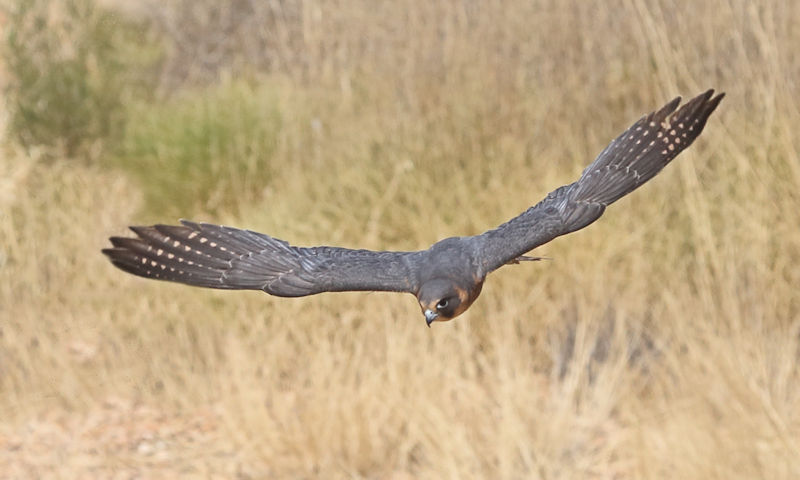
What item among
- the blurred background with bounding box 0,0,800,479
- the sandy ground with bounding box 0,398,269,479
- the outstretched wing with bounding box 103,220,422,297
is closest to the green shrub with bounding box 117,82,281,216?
the blurred background with bounding box 0,0,800,479

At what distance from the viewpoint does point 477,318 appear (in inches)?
262

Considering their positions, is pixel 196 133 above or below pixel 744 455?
above

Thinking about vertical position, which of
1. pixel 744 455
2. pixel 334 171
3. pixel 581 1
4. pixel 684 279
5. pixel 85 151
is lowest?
pixel 744 455

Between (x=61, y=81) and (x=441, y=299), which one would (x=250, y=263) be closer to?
(x=441, y=299)

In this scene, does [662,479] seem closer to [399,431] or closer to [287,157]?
[399,431]

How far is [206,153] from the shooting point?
8305mm

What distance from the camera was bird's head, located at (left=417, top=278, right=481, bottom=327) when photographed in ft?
11.8

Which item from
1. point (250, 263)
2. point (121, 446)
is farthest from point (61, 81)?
point (250, 263)

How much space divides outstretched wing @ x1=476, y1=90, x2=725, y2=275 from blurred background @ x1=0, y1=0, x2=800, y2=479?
1.07 metres

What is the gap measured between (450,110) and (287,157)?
1372 mm

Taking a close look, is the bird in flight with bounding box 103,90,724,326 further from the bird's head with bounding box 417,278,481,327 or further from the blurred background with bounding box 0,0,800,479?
the blurred background with bounding box 0,0,800,479

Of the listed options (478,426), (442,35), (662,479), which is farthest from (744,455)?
(442,35)

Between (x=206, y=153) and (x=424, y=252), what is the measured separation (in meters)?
4.47

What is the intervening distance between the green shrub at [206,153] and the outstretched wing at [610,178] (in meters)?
4.24
